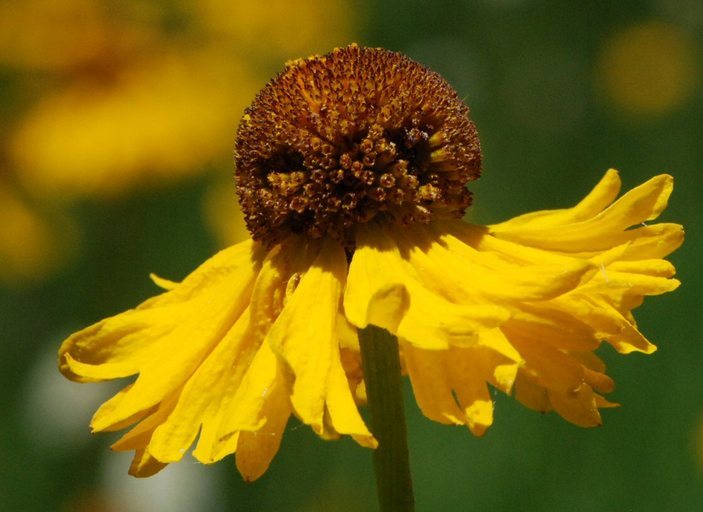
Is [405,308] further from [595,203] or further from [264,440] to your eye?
[595,203]

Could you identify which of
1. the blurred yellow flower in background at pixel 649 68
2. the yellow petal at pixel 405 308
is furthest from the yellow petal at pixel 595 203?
the blurred yellow flower in background at pixel 649 68

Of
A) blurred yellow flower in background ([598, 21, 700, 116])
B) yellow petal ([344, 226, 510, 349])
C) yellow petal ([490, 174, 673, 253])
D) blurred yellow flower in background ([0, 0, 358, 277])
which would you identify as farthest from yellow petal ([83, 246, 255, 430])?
blurred yellow flower in background ([598, 21, 700, 116])

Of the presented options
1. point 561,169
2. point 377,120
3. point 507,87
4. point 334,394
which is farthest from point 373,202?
point 507,87

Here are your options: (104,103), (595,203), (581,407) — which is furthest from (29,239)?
(581,407)

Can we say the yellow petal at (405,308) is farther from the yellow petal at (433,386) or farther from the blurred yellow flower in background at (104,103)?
the blurred yellow flower in background at (104,103)

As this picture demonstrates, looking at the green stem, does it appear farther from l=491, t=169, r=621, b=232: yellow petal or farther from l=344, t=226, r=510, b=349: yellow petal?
l=491, t=169, r=621, b=232: yellow petal

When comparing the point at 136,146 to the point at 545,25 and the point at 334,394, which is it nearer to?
the point at 545,25

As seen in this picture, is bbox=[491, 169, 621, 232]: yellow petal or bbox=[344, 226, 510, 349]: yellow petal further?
bbox=[491, 169, 621, 232]: yellow petal
